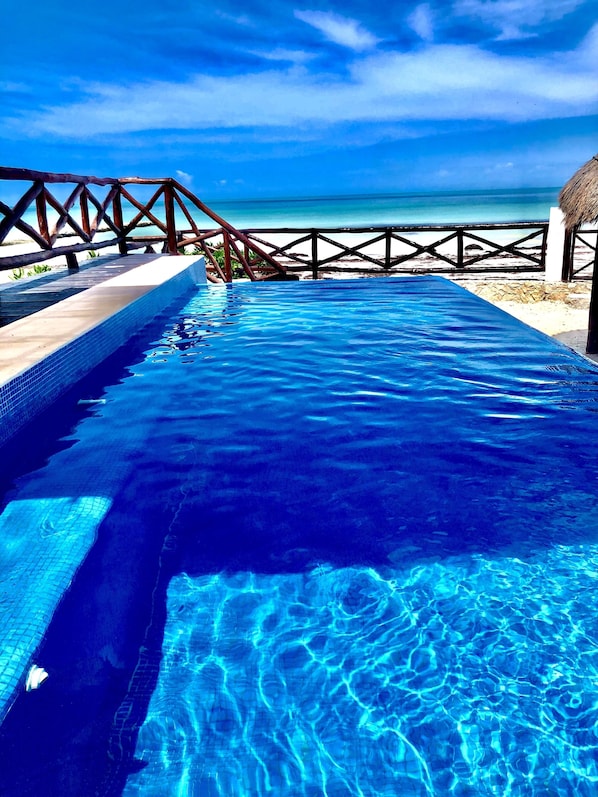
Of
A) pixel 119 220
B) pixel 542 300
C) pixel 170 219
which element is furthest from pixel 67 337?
pixel 542 300

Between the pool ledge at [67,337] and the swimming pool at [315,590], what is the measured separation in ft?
0.63

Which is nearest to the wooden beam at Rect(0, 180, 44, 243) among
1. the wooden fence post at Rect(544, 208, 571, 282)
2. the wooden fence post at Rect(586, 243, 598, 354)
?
the wooden fence post at Rect(586, 243, 598, 354)

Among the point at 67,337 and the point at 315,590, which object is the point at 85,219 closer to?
the point at 67,337

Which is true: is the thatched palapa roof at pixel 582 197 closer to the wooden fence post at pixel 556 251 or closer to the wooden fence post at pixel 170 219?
the wooden fence post at pixel 556 251

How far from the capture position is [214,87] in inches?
2731

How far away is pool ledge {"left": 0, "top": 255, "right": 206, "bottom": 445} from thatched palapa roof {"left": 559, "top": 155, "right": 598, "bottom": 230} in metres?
4.69

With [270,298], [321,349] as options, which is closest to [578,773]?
[321,349]

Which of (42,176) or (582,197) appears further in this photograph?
(582,197)

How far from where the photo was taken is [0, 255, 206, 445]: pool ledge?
3598mm

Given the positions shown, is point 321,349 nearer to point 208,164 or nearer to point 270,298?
point 270,298

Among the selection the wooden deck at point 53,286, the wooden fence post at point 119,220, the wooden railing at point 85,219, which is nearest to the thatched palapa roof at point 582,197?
the wooden railing at point 85,219

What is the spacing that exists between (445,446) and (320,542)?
3.97 ft

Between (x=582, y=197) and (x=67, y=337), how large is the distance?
5691mm

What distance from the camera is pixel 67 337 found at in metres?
4.41
